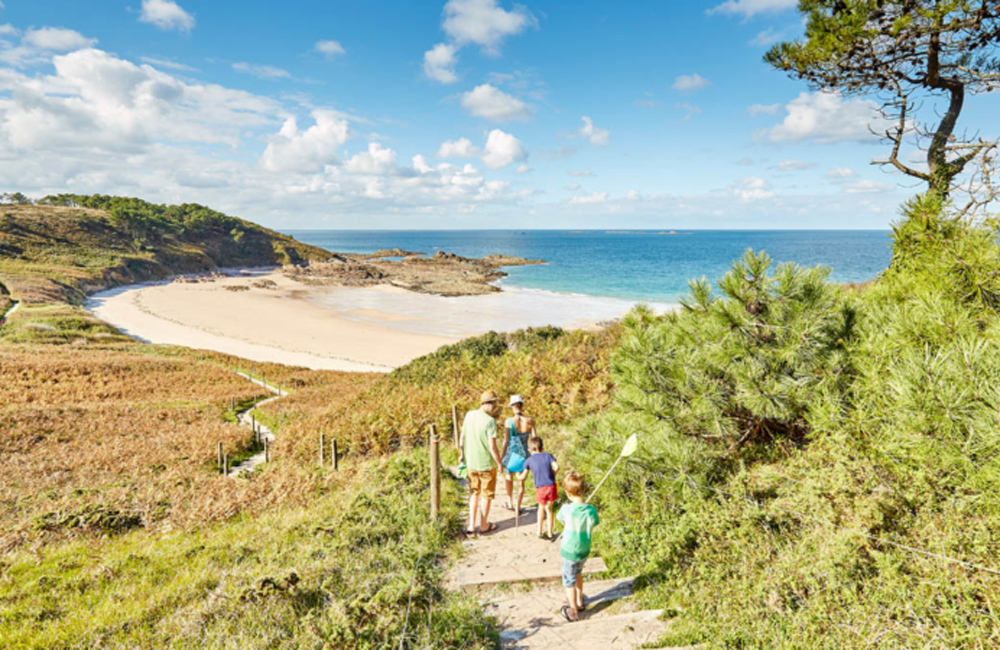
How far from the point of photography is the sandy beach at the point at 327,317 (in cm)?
3862

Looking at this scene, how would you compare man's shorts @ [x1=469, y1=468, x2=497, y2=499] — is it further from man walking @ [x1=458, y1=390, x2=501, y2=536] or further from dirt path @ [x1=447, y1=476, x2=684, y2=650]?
dirt path @ [x1=447, y1=476, x2=684, y2=650]

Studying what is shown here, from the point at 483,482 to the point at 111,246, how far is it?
105352 millimetres

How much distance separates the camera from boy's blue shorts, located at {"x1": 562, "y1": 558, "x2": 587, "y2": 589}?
4789 millimetres

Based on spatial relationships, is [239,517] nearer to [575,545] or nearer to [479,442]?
[479,442]

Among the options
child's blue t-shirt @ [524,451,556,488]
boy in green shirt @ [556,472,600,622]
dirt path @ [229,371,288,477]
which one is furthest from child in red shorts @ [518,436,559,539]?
dirt path @ [229,371,288,477]

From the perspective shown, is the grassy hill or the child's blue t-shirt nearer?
the child's blue t-shirt

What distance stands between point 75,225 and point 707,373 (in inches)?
4500

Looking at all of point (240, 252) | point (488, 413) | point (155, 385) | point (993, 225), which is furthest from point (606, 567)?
point (240, 252)

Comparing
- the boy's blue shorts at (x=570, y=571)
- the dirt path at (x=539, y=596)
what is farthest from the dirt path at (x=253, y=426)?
the boy's blue shorts at (x=570, y=571)

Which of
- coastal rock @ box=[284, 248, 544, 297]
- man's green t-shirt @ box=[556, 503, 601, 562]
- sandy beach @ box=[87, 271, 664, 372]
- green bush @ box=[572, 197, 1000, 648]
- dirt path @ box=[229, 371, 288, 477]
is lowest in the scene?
dirt path @ box=[229, 371, 288, 477]

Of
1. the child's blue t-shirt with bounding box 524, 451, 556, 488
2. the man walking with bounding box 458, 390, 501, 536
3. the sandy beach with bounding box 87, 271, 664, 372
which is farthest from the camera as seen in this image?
the sandy beach with bounding box 87, 271, 664, 372

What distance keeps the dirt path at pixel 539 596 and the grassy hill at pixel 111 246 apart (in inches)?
2409

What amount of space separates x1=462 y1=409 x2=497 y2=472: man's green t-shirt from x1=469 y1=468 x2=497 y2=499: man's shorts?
0.26 feet

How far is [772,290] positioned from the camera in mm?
4566
